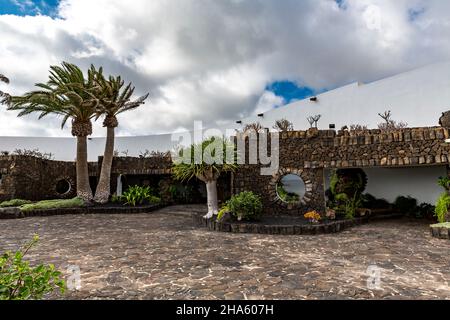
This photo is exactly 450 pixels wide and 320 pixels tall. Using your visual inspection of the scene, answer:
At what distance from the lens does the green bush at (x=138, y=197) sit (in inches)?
584

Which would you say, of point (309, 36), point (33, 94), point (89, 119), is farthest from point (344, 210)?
point (33, 94)

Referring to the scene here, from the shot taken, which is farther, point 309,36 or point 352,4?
point 309,36

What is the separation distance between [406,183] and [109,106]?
14798 millimetres

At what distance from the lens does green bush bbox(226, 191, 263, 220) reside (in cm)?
931

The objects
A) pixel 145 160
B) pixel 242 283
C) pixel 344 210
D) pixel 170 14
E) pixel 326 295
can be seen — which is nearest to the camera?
pixel 326 295

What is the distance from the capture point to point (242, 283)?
4.29 metres

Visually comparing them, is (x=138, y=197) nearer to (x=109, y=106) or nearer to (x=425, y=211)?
(x=109, y=106)

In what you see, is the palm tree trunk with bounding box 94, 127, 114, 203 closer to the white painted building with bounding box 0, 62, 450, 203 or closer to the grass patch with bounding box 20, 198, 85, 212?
the grass patch with bounding box 20, 198, 85, 212

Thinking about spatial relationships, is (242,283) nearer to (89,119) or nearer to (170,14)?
(170,14)

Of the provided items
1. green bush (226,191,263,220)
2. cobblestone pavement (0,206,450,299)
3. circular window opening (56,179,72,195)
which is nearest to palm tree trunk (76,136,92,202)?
circular window opening (56,179,72,195)

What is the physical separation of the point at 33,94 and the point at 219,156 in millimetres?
10128

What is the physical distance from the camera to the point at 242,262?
5438 mm
